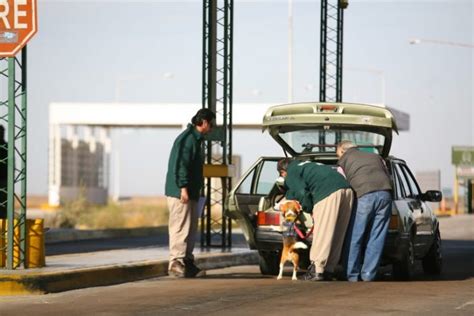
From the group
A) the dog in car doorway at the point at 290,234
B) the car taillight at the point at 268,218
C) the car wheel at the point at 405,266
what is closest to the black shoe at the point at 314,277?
the dog in car doorway at the point at 290,234

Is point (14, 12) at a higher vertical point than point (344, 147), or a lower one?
higher

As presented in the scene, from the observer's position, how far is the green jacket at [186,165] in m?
17.0

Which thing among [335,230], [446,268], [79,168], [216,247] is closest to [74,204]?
[216,247]

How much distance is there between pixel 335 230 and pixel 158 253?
515cm

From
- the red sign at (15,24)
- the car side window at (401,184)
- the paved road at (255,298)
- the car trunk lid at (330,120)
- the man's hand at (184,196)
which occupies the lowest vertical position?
the paved road at (255,298)

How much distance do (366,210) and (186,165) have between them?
2.41m

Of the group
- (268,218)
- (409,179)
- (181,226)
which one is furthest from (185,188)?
(409,179)

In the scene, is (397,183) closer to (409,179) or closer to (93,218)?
(409,179)

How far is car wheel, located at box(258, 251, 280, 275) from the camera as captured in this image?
18.3 metres

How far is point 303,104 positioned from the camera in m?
18.4

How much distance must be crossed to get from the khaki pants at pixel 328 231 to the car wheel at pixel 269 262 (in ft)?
4.70

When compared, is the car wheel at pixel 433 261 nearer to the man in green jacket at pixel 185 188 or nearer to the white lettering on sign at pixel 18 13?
the man in green jacket at pixel 185 188

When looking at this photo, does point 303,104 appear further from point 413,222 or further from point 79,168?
point 79,168

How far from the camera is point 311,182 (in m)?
17.0
